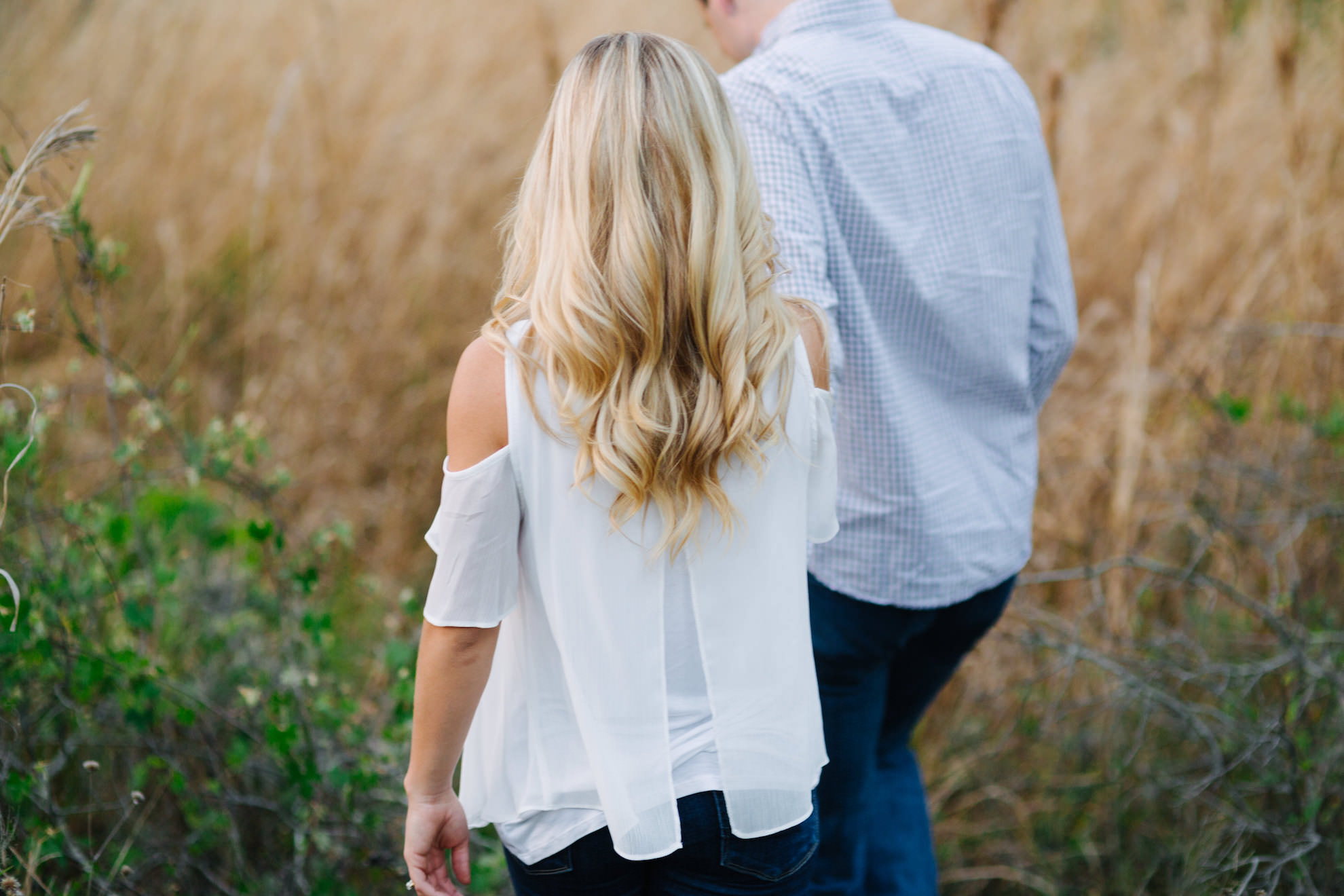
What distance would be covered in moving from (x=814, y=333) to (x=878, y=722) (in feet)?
2.60

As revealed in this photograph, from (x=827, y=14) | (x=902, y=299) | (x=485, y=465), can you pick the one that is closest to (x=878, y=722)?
(x=902, y=299)

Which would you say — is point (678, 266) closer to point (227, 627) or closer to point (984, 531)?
point (984, 531)

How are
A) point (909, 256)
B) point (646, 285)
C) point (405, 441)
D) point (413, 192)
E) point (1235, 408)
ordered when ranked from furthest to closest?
point (413, 192), point (405, 441), point (1235, 408), point (909, 256), point (646, 285)

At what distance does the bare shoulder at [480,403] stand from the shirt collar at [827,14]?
0.76 m

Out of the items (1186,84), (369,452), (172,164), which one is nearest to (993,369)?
(369,452)

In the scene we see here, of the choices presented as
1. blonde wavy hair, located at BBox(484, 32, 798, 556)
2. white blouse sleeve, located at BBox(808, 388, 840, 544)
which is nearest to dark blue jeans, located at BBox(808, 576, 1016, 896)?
white blouse sleeve, located at BBox(808, 388, 840, 544)

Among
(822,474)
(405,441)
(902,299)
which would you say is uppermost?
(902,299)

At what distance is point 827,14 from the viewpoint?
4.55 feet

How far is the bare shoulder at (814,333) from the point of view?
3.83 ft

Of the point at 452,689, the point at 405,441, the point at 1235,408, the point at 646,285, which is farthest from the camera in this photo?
the point at 405,441

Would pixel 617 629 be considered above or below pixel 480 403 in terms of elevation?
below

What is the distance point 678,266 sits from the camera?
3.26 feet

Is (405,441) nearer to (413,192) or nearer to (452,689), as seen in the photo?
(413,192)

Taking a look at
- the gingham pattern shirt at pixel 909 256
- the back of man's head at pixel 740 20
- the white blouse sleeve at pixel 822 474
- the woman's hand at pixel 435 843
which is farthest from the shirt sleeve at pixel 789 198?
the woman's hand at pixel 435 843
